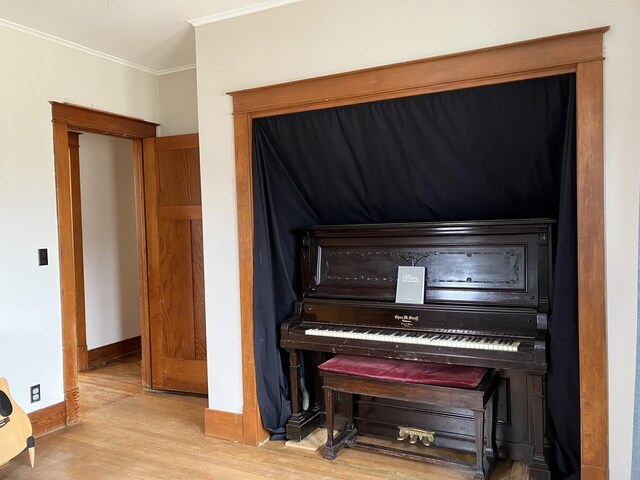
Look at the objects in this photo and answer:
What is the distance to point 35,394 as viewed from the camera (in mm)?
3453

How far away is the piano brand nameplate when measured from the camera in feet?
9.58

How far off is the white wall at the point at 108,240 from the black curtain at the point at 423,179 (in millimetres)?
2711

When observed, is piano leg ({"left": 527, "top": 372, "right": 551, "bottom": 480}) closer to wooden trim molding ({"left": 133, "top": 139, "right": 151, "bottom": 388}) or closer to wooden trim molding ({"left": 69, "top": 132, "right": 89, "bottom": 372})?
wooden trim molding ({"left": 133, "top": 139, "right": 151, "bottom": 388})

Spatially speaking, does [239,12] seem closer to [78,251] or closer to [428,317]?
[428,317]

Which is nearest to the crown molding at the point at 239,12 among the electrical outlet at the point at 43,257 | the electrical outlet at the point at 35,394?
the electrical outlet at the point at 43,257

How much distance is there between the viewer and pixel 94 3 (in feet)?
9.86

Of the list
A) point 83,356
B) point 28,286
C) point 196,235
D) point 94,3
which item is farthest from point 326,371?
point 83,356

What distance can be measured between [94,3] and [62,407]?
103 inches

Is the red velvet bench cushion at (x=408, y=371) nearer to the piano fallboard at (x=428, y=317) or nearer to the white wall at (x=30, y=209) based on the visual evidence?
the piano fallboard at (x=428, y=317)

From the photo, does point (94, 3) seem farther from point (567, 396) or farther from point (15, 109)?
point (567, 396)

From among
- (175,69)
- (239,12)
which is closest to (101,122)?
(175,69)

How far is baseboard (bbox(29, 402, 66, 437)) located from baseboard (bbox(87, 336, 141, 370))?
150cm

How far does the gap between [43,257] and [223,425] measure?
1.64 meters

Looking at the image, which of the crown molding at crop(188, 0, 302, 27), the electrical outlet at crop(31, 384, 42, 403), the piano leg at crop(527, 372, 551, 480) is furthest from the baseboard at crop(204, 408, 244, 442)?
the crown molding at crop(188, 0, 302, 27)
